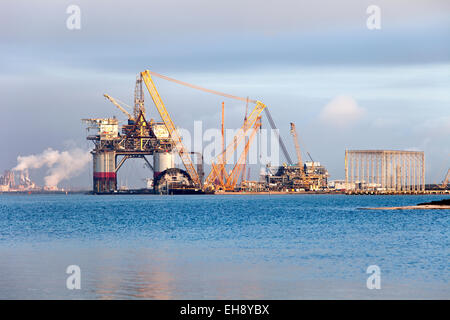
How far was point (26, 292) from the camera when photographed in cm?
2950

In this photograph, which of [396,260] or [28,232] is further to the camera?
[28,232]

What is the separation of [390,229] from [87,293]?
44.9 meters

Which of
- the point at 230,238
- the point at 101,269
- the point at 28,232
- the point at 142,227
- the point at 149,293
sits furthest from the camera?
Result: the point at 142,227

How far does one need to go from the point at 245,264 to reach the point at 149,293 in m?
10.9

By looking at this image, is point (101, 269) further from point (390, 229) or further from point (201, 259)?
point (390, 229)

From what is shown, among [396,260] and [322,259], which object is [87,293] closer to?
[322,259]

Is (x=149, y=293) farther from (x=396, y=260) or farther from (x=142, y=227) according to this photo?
(x=142, y=227)
